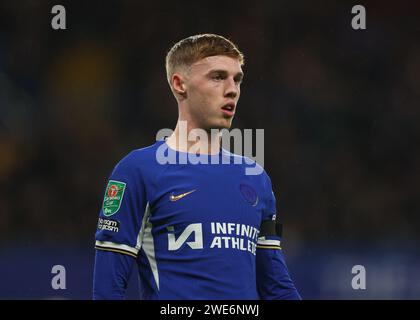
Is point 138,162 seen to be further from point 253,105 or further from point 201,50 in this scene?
point 253,105

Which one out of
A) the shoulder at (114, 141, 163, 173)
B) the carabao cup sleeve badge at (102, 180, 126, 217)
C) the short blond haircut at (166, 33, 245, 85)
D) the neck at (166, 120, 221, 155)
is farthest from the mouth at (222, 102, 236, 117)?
the carabao cup sleeve badge at (102, 180, 126, 217)

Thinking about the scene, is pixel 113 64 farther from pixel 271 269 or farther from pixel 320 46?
pixel 271 269

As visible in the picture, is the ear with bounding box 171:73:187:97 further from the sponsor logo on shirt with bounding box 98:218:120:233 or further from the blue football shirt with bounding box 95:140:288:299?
the sponsor logo on shirt with bounding box 98:218:120:233

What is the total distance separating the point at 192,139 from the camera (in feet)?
11.8

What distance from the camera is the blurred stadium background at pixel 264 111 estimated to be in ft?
30.0

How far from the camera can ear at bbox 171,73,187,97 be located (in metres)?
3.65

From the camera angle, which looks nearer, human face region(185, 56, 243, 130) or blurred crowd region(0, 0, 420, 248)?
human face region(185, 56, 243, 130)

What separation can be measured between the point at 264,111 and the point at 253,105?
16 cm

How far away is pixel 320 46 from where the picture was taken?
10.7 m

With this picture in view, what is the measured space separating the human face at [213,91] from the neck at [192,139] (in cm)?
3

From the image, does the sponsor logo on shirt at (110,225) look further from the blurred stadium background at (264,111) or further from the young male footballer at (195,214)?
the blurred stadium background at (264,111)

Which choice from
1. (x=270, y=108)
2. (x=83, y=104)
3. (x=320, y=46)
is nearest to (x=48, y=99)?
(x=83, y=104)

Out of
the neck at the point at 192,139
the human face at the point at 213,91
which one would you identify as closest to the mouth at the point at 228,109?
the human face at the point at 213,91

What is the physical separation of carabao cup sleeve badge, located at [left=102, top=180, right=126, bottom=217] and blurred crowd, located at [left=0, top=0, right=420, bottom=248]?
5317 millimetres
